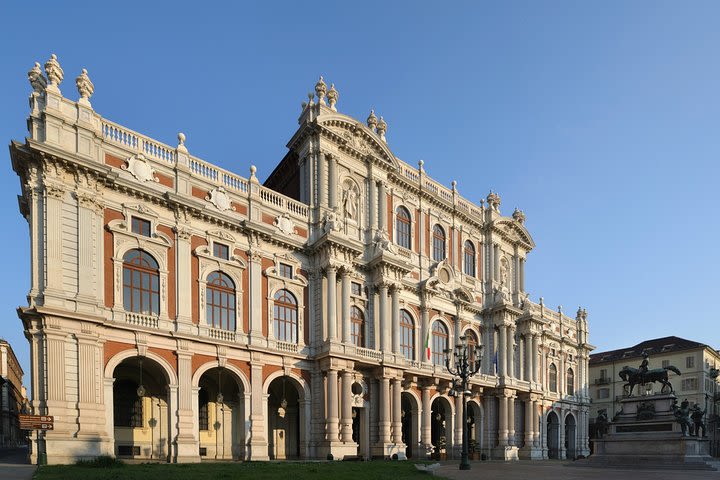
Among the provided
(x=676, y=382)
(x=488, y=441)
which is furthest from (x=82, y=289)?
(x=676, y=382)

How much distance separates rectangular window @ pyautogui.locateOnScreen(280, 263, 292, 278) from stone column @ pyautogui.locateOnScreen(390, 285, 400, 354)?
7909 mm

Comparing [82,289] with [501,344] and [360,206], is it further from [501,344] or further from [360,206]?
[501,344]

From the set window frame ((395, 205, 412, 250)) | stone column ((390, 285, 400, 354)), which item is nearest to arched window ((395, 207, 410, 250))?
window frame ((395, 205, 412, 250))

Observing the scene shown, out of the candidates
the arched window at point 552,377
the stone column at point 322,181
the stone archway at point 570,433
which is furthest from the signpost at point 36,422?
the stone archway at point 570,433

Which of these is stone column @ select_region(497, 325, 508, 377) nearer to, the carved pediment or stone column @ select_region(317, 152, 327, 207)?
the carved pediment

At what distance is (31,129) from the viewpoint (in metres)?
25.0

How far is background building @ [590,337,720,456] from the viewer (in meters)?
77.7

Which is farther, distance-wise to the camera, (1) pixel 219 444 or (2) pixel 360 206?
Result: (2) pixel 360 206

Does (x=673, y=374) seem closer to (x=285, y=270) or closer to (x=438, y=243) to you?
(x=438, y=243)

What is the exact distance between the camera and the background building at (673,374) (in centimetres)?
7769

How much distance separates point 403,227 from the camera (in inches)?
1684

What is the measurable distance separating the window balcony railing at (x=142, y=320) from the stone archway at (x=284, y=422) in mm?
9491

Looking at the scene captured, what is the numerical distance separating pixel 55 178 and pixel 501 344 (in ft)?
124

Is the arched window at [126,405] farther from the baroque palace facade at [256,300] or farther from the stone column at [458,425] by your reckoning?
the stone column at [458,425]
